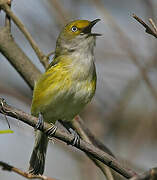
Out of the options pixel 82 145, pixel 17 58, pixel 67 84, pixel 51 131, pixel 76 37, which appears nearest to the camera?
pixel 82 145

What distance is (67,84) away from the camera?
3.75m

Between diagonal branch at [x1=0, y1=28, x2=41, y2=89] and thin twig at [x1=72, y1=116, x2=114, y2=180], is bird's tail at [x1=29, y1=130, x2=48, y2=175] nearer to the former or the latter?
thin twig at [x1=72, y1=116, x2=114, y2=180]

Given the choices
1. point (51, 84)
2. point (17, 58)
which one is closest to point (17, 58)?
point (17, 58)

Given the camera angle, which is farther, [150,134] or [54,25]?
[150,134]

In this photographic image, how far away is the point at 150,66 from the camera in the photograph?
4.93 meters

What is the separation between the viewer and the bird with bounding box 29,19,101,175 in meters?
3.78

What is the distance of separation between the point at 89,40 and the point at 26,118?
1.87 m

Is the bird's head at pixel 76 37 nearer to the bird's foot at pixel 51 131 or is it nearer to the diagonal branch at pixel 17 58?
the diagonal branch at pixel 17 58

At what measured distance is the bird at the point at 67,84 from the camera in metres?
3.78

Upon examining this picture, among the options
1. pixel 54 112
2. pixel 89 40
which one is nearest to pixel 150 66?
pixel 89 40

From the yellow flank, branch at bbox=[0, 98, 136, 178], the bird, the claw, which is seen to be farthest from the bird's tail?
branch at bbox=[0, 98, 136, 178]

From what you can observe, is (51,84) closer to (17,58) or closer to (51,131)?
(17,58)

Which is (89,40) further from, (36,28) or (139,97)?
(139,97)

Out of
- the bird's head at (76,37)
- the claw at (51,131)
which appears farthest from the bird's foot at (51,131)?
the bird's head at (76,37)
